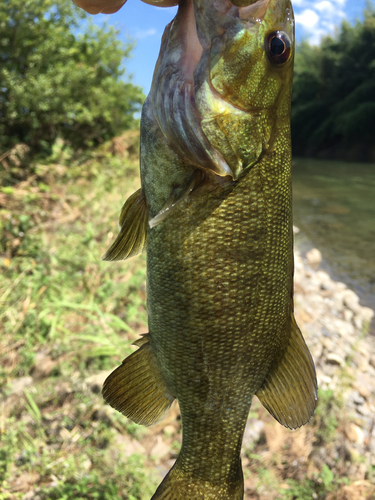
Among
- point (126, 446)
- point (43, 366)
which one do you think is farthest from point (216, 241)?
point (43, 366)

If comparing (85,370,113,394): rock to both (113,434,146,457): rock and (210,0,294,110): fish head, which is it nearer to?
(113,434,146,457): rock

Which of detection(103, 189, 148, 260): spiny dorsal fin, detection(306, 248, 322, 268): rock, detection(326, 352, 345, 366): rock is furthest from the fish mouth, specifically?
detection(306, 248, 322, 268): rock

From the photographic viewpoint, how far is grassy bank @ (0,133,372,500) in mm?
2375

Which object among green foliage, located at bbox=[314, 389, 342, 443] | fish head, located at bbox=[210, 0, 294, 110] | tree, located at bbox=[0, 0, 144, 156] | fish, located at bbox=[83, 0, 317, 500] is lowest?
green foliage, located at bbox=[314, 389, 342, 443]

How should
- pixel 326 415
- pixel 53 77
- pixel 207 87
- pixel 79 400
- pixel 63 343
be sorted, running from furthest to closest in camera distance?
pixel 53 77
pixel 63 343
pixel 326 415
pixel 79 400
pixel 207 87

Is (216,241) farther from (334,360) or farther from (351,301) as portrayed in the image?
(351,301)

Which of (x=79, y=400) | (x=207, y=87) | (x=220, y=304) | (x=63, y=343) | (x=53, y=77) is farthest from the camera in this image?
(x=53, y=77)

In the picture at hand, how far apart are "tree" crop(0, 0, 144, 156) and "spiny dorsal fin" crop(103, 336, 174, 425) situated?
25.3 feet

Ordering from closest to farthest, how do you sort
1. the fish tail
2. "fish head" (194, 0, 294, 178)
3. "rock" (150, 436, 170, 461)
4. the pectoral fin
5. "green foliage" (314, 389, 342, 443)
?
"fish head" (194, 0, 294, 178) → the pectoral fin → the fish tail → "rock" (150, 436, 170, 461) → "green foliage" (314, 389, 342, 443)

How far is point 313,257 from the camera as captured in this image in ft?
26.4

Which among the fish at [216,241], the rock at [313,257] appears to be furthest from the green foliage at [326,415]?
the rock at [313,257]

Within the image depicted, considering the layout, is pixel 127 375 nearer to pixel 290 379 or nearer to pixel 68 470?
pixel 290 379

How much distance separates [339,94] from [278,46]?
41.5m

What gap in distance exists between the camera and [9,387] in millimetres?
3070
